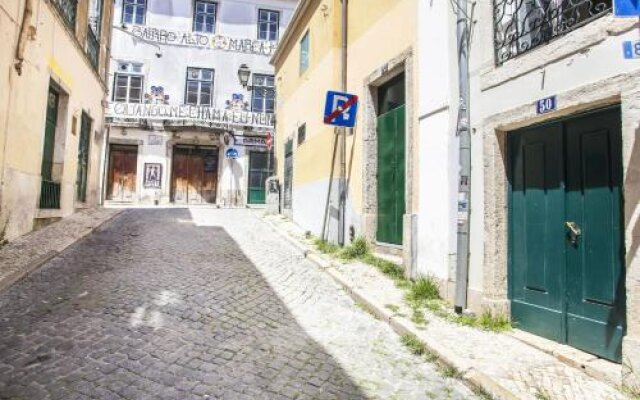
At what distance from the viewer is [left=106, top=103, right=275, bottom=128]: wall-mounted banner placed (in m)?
19.7

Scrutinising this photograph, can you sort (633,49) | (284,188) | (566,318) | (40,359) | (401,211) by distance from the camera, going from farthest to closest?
(284,188) < (401,211) < (566,318) < (40,359) < (633,49)

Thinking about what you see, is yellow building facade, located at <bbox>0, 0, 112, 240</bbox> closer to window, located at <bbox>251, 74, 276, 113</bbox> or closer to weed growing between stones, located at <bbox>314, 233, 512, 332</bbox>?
weed growing between stones, located at <bbox>314, 233, 512, 332</bbox>

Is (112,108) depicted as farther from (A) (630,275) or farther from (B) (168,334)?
(A) (630,275)

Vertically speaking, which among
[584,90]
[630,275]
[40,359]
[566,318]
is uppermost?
[584,90]

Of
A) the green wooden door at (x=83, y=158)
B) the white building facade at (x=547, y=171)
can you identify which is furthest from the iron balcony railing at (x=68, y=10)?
the white building facade at (x=547, y=171)

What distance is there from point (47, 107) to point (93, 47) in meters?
4.30

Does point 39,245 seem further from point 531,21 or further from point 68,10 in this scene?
point 531,21

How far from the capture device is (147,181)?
2003cm

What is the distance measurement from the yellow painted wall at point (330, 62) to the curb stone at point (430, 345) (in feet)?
6.77

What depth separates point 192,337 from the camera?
13.3ft

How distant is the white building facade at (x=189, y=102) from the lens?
2005 cm

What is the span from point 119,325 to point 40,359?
0.83 m

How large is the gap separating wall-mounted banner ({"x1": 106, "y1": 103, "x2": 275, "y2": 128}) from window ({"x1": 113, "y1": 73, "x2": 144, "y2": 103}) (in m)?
0.44

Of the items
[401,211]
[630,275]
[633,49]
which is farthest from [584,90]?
[401,211]
